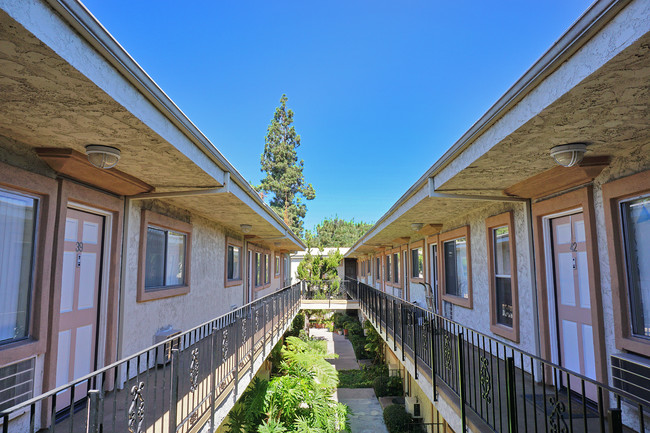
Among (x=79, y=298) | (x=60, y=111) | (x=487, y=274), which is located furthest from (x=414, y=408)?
(x=60, y=111)

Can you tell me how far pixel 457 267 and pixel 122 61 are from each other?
8.44 m

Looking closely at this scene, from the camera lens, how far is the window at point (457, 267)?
8.06 metres

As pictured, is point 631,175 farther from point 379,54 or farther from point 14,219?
point 379,54

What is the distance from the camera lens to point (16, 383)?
3387 millimetres

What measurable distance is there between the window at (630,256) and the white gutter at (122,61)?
4.36 m

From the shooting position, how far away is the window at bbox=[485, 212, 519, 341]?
599 cm

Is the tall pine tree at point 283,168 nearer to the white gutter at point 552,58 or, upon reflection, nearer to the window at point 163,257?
the window at point 163,257

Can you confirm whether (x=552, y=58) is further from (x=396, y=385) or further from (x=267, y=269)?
(x=267, y=269)

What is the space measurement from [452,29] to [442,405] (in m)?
13.5

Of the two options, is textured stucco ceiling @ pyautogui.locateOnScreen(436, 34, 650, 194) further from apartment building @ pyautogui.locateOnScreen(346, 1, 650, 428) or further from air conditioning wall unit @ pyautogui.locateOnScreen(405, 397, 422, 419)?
air conditioning wall unit @ pyautogui.locateOnScreen(405, 397, 422, 419)

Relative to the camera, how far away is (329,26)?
46.9ft

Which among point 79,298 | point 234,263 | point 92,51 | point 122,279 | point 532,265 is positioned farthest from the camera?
point 234,263

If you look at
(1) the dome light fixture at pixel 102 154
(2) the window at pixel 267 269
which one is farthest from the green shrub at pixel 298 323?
(1) the dome light fixture at pixel 102 154

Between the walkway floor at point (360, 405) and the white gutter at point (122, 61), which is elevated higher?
the white gutter at point (122, 61)
